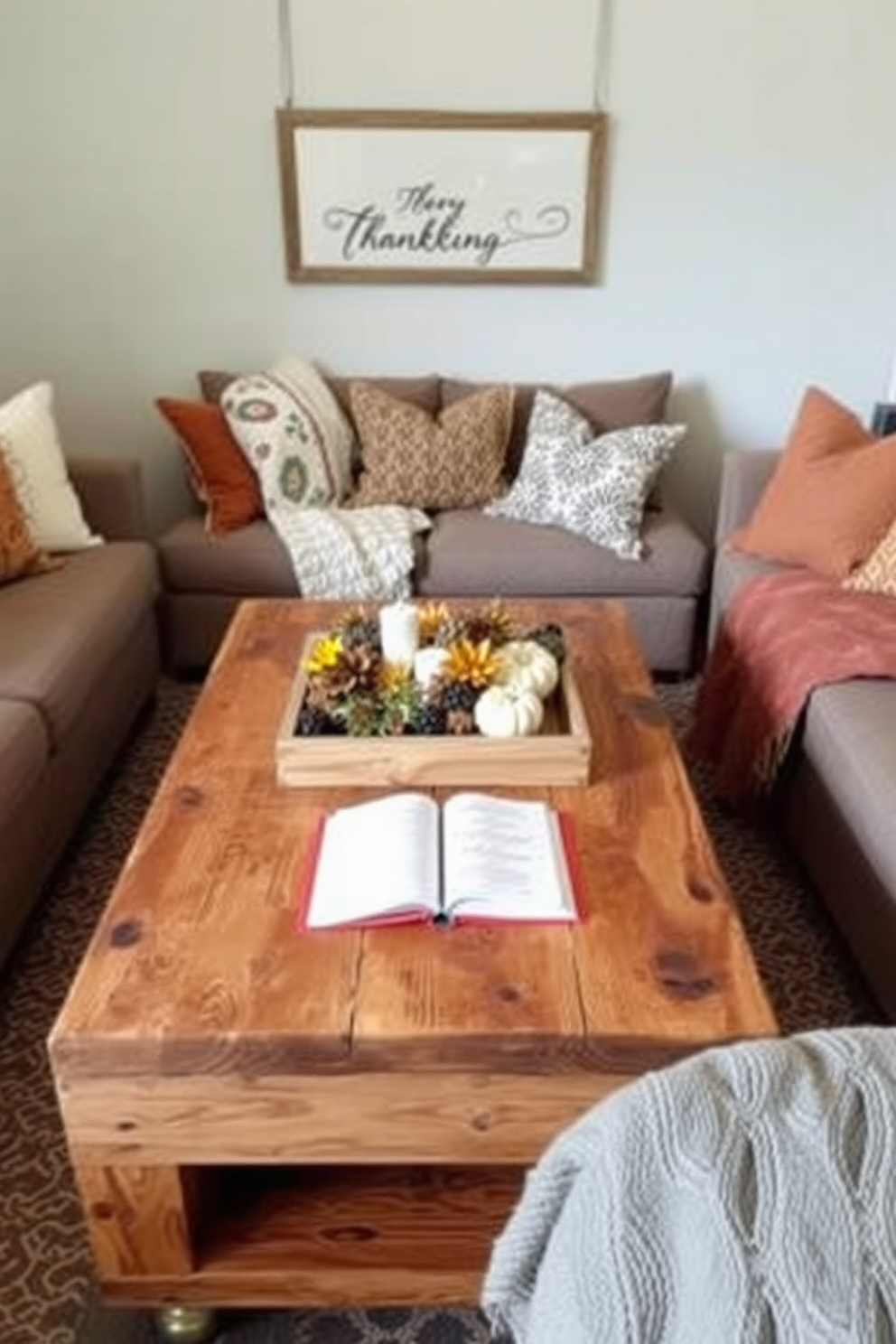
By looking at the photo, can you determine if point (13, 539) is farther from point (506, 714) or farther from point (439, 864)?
point (439, 864)

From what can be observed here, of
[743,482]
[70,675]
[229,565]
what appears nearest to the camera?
[70,675]

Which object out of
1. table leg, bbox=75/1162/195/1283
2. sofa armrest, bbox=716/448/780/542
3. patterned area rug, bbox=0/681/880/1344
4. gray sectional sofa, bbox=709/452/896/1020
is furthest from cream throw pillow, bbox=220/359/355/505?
table leg, bbox=75/1162/195/1283

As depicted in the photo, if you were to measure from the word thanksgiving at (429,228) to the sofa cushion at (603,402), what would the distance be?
421 millimetres

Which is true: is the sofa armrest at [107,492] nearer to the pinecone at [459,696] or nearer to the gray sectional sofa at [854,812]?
the pinecone at [459,696]

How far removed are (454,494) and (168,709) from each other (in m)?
1.03

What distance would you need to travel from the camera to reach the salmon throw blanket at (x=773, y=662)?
1.93 metres

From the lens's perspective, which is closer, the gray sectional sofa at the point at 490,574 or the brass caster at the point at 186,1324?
the brass caster at the point at 186,1324

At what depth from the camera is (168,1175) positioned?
3.67 ft

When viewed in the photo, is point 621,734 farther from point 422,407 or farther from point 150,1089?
point 422,407

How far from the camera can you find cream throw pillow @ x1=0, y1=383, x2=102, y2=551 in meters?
2.43

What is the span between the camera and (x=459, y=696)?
5.04 ft

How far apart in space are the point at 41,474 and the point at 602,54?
1.96 metres

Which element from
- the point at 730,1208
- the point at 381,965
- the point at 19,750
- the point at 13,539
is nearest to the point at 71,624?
the point at 13,539

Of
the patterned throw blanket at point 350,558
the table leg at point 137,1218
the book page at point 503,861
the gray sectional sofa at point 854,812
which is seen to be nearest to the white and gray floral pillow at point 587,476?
the patterned throw blanket at point 350,558
